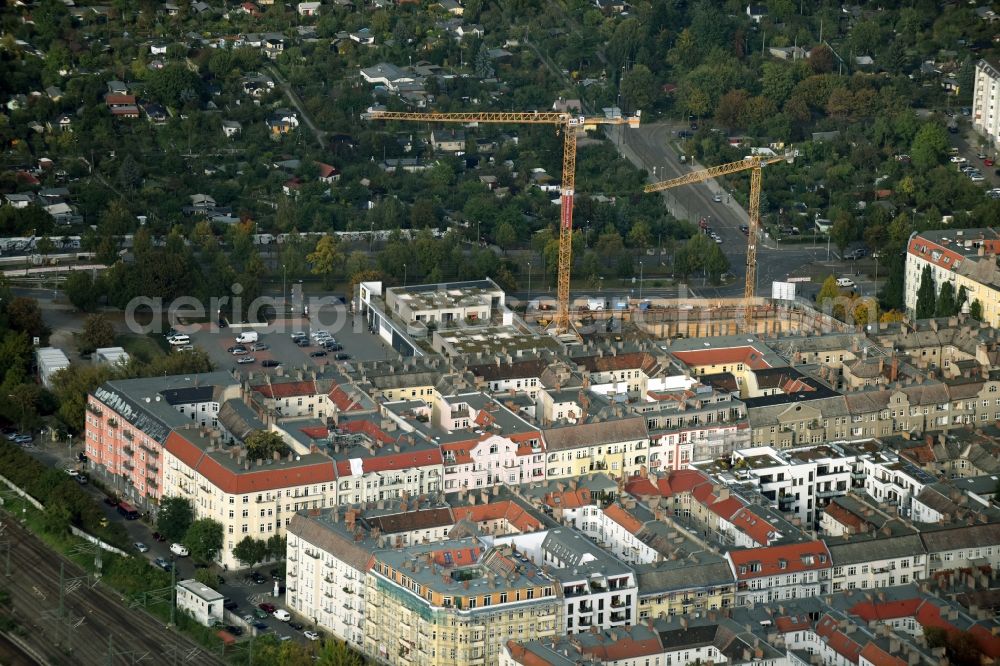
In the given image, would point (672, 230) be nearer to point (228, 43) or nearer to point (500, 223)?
point (500, 223)

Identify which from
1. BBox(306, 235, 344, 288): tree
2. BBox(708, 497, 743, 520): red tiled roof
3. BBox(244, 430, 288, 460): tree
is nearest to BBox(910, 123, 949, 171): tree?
BBox(306, 235, 344, 288): tree

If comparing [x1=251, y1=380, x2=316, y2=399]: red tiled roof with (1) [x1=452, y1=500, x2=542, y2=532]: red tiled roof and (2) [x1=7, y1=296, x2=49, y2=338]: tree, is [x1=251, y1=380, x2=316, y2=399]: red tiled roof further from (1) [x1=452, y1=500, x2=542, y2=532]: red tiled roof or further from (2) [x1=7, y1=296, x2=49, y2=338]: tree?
(2) [x1=7, y1=296, x2=49, y2=338]: tree

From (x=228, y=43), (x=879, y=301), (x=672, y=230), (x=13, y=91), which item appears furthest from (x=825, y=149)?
(x=13, y=91)

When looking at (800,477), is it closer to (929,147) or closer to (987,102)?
(929,147)

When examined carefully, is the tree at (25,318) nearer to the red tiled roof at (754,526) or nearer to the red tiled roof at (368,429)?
the red tiled roof at (368,429)

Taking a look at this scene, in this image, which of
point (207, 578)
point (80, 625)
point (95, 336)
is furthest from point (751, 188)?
point (80, 625)
